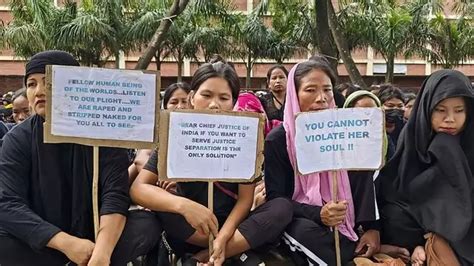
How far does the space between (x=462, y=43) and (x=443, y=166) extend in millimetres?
14636

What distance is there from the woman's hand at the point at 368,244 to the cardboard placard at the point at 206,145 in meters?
0.78

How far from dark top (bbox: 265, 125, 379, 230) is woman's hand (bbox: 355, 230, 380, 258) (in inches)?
1.8

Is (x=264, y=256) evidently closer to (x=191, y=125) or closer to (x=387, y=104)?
(x=191, y=125)

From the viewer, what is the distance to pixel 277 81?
5.43m

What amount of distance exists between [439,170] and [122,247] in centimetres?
167

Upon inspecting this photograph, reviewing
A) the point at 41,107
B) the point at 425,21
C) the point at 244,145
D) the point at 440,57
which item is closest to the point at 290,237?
the point at 244,145

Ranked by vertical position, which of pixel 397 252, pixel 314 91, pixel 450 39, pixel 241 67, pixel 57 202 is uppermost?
pixel 450 39

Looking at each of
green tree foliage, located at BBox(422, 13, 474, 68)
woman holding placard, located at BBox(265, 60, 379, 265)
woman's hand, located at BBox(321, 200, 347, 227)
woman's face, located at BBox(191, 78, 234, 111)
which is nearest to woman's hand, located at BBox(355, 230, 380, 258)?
woman holding placard, located at BBox(265, 60, 379, 265)

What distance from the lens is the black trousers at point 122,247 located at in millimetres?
2525

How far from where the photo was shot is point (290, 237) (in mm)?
2805

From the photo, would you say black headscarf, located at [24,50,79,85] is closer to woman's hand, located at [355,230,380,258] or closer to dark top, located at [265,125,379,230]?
dark top, located at [265,125,379,230]

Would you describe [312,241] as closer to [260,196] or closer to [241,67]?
[260,196]

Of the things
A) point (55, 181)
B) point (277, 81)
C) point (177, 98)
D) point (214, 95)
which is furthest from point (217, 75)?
point (277, 81)

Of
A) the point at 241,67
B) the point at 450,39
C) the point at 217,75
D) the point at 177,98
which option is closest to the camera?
the point at 217,75
